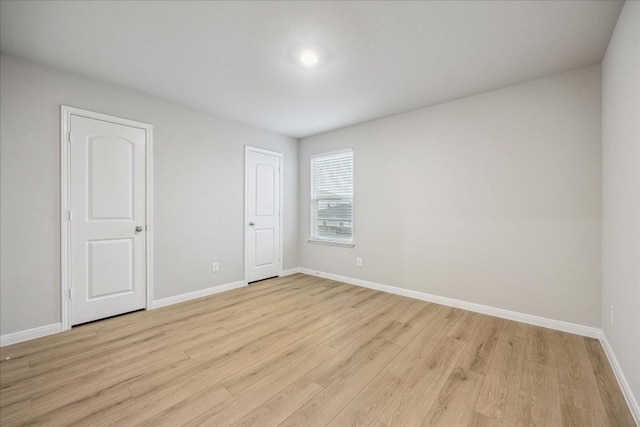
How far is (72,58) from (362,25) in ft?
8.43

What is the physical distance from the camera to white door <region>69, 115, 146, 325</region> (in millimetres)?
2689

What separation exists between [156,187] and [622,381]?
4.49 meters

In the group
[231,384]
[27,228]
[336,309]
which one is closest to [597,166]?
[336,309]

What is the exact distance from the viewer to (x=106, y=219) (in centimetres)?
288

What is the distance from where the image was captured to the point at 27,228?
2416 mm

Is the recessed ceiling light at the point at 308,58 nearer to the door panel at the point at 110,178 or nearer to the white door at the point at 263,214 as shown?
the white door at the point at 263,214

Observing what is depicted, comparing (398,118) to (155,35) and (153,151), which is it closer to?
(155,35)

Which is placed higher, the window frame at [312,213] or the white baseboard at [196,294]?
the window frame at [312,213]

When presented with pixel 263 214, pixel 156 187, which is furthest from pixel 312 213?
pixel 156 187

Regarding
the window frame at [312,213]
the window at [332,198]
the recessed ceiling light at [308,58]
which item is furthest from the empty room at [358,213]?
the window at [332,198]

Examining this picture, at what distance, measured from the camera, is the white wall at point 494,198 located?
250 centimetres

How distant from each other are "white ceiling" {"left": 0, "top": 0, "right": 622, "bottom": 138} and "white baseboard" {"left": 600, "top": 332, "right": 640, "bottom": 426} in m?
2.44

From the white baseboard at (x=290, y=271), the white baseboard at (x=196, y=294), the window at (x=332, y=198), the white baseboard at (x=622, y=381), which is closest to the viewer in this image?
the white baseboard at (x=622, y=381)

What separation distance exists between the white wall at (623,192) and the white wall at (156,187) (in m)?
4.00
